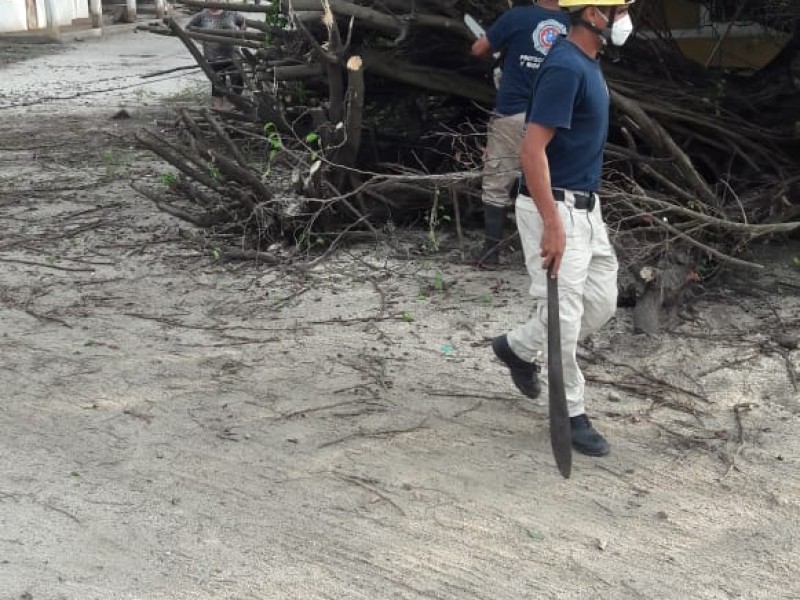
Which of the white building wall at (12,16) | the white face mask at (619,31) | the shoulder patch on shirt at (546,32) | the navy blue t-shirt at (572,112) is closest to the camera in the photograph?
the navy blue t-shirt at (572,112)

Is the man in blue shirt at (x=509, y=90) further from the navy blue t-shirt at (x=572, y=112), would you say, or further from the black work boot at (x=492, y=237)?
the navy blue t-shirt at (x=572, y=112)

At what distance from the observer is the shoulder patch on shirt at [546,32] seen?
5844 millimetres

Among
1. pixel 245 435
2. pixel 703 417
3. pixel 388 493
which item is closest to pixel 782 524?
pixel 703 417

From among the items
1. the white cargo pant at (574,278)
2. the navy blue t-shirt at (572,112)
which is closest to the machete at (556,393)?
the white cargo pant at (574,278)

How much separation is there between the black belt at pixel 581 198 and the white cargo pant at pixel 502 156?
1930mm

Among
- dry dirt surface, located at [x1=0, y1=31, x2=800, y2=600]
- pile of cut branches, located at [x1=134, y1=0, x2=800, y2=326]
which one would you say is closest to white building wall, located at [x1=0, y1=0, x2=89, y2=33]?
pile of cut branches, located at [x1=134, y1=0, x2=800, y2=326]

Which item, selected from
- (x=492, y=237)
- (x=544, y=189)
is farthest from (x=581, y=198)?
(x=492, y=237)

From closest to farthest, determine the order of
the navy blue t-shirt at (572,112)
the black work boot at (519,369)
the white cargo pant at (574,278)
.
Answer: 1. the navy blue t-shirt at (572,112)
2. the white cargo pant at (574,278)
3. the black work boot at (519,369)

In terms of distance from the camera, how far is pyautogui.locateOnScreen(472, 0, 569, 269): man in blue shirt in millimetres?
5859

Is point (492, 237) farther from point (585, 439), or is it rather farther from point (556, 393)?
point (556, 393)

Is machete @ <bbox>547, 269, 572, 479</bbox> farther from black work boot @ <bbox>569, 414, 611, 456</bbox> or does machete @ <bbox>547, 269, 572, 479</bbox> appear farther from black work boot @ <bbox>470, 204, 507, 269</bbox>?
black work boot @ <bbox>470, 204, 507, 269</bbox>

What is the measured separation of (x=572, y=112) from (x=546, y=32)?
7.35 ft

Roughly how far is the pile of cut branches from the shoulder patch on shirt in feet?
1.82

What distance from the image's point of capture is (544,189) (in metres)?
3.81
